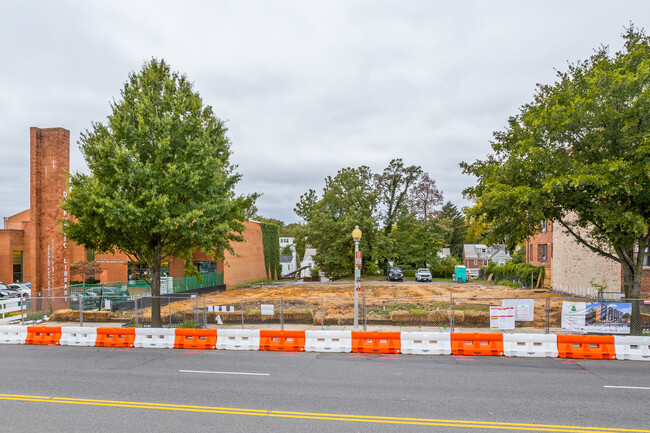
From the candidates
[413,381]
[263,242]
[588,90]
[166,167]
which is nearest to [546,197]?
[588,90]

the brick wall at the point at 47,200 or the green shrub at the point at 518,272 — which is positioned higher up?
the brick wall at the point at 47,200

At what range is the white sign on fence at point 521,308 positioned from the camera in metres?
16.5

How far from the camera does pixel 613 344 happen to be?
42.8 ft

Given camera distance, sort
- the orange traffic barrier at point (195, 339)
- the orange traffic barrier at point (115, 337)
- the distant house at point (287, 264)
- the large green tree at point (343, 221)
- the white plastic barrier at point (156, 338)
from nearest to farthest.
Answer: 1. the orange traffic barrier at point (195, 339)
2. the white plastic barrier at point (156, 338)
3. the orange traffic barrier at point (115, 337)
4. the large green tree at point (343, 221)
5. the distant house at point (287, 264)

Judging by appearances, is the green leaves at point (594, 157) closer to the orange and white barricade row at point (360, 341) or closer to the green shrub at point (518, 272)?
the orange and white barricade row at point (360, 341)

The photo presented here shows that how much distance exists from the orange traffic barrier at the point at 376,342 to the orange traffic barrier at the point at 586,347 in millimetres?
4988

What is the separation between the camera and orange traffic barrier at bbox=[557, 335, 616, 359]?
13008mm

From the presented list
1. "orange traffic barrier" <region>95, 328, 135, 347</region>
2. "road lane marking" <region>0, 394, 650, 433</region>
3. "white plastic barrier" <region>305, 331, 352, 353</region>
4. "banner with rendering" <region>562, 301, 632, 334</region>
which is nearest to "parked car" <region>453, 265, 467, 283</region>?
"banner with rendering" <region>562, 301, 632, 334</region>

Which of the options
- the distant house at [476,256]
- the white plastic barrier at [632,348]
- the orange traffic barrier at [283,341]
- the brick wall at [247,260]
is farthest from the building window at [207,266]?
the distant house at [476,256]

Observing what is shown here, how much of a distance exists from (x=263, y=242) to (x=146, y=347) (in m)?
38.6

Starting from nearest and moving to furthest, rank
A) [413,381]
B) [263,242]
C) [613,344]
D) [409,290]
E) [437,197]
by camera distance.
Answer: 1. [413,381]
2. [613,344]
3. [409,290]
4. [263,242]
5. [437,197]

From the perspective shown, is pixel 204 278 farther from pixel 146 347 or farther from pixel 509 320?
pixel 509 320

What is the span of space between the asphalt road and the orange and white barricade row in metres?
0.55

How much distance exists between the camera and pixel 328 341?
46.9 feet
